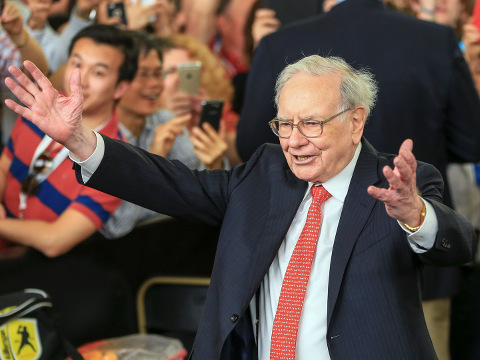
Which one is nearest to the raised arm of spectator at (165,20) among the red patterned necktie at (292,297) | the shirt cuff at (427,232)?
the red patterned necktie at (292,297)

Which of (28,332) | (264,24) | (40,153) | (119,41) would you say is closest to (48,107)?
(28,332)

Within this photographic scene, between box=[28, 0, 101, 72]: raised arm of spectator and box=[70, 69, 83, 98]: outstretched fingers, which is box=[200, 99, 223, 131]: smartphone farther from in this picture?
box=[70, 69, 83, 98]: outstretched fingers

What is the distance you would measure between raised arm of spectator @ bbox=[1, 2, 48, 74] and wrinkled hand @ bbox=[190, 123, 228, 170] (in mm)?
715

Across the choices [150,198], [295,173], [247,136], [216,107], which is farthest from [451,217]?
[216,107]

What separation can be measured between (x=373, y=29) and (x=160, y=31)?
1290 mm

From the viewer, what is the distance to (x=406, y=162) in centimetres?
175

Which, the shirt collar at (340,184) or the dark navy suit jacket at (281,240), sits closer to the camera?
the dark navy suit jacket at (281,240)

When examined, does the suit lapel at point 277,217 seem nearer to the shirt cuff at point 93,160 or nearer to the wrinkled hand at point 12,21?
the shirt cuff at point 93,160

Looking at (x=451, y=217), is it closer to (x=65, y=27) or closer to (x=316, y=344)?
(x=316, y=344)

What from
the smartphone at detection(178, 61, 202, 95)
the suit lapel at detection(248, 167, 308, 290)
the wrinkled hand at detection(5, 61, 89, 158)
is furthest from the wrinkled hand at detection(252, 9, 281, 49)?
the wrinkled hand at detection(5, 61, 89, 158)

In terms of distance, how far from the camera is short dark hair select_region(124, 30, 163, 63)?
3523 millimetres

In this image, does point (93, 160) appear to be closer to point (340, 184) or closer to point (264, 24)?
point (340, 184)

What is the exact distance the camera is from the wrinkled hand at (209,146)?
350 centimetres

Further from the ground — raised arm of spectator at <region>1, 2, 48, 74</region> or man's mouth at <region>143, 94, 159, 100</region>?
raised arm of spectator at <region>1, 2, 48, 74</region>
